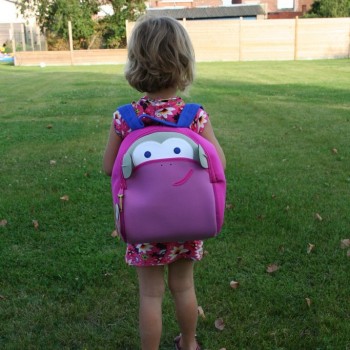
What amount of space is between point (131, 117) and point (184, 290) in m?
0.86

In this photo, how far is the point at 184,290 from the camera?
7.63 feet

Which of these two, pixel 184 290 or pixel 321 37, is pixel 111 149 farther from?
pixel 321 37

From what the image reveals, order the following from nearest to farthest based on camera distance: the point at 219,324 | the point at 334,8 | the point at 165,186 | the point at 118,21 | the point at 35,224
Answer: the point at 165,186 < the point at 219,324 < the point at 35,224 < the point at 118,21 < the point at 334,8

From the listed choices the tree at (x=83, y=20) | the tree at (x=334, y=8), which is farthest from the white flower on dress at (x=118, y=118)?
the tree at (x=334, y=8)

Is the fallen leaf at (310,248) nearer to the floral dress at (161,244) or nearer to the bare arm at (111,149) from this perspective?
the floral dress at (161,244)

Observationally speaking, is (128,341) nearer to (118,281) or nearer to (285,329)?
(118,281)

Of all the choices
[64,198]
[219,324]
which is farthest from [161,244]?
[64,198]

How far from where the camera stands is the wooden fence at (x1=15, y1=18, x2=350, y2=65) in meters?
31.8

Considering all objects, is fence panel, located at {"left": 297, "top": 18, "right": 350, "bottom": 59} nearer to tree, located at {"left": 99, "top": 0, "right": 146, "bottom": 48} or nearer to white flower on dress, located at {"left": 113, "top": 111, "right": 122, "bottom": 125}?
tree, located at {"left": 99, "top": 0, "right": 146, "bottom": 48}

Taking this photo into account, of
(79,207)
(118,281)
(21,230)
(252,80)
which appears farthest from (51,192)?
(252,80)

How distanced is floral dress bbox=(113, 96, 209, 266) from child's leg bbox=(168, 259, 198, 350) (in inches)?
3.6

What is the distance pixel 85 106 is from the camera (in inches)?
420

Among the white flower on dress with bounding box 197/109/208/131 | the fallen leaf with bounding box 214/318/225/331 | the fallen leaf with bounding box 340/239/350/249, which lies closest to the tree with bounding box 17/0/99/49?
the fallen leaf with bounding box 340/239/350/249

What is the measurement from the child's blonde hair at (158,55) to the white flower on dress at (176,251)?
2.23 feet
